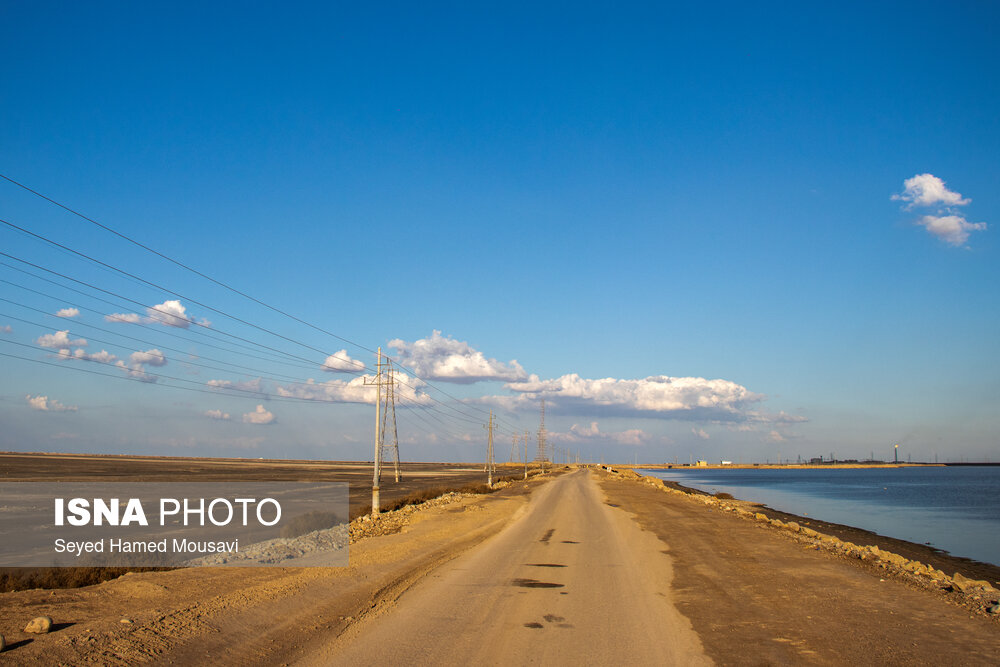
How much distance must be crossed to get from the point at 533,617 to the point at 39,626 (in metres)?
7.29

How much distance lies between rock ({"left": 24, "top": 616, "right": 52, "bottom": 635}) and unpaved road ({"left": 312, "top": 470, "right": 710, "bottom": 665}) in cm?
379

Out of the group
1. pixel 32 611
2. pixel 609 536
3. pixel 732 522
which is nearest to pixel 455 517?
pixel 609 536

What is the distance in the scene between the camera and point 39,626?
8812mm

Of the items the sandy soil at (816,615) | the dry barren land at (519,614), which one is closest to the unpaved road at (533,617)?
the dry barren land at (519,614)

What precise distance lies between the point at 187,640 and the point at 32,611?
3.05m

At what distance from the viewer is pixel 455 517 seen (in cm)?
3172

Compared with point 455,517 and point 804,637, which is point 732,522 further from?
point 804,637

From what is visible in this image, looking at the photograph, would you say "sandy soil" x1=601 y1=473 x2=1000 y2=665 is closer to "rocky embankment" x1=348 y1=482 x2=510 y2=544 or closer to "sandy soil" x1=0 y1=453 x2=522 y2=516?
"rocky embankment" x1=348 y1=482 x2=510 y2=544

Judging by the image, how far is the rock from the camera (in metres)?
8.78

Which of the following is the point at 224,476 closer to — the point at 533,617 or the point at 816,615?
the point at 533,617

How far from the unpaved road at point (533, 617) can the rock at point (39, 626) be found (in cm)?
379

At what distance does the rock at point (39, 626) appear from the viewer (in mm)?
8781

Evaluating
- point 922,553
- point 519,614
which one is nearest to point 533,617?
point 519,614

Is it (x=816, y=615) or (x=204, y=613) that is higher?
(x=204, y=613)
